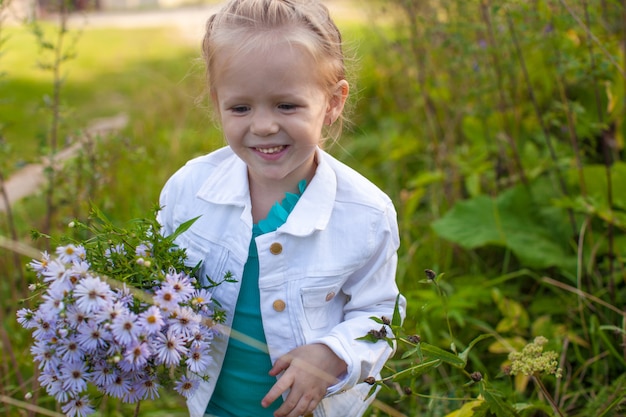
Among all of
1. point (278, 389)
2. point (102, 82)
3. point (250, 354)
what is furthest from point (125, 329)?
point (102, 82)

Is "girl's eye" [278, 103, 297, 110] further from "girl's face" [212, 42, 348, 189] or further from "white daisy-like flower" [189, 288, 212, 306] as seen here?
"white daisy-like flower" [189, 288, 212, 306]

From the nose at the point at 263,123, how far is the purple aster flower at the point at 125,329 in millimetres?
522

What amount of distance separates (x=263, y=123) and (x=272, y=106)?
0.15ft

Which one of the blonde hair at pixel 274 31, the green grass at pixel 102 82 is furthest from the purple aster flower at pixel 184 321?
the green grass at pixel 102 82

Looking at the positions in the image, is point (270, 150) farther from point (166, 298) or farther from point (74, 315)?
point (74, 315)

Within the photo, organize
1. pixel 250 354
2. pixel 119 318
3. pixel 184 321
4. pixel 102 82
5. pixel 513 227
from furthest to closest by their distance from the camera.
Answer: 1. pixel 102 82
2. pixel 513 227
3. pixel 250 354
4. pixel 184 321
5. pixel 119 318

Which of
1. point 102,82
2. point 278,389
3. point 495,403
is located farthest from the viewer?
point 102,82

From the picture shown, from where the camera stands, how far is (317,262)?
5.75ft

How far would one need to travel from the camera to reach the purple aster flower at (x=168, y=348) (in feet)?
4.67

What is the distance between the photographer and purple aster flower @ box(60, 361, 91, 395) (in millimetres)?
1446

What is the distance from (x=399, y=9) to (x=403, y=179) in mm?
1019

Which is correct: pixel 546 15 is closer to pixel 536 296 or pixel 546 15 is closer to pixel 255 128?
pixel 536 296

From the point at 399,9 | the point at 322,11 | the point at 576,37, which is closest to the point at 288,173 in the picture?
the point at 322,11

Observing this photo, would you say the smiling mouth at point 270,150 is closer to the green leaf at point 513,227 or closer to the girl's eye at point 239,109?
the girl's eye at point 239,109
